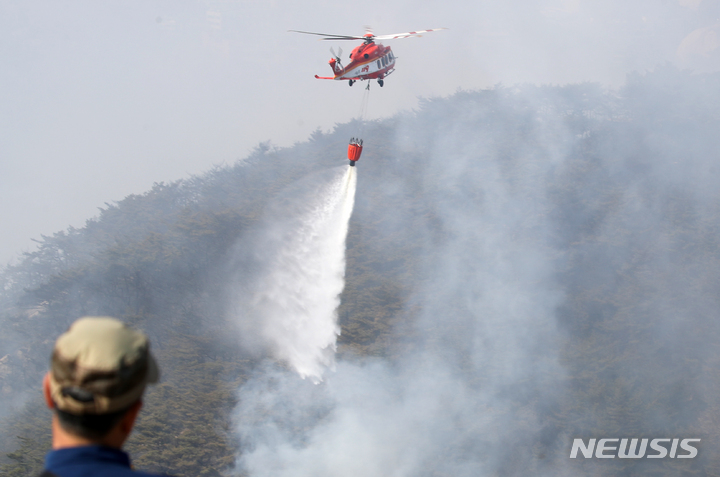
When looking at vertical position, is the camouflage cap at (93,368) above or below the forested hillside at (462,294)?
above

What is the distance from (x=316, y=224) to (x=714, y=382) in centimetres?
3247

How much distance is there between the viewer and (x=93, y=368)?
216cm

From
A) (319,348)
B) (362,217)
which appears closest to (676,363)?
(319,348)

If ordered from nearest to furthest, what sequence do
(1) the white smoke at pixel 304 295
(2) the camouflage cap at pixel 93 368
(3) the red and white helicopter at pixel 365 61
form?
(2) the camouflage cap at pixel 93 368, (3) the red and white helicopter at pixel 365 61, (1) the white smoke at pixel 304 295

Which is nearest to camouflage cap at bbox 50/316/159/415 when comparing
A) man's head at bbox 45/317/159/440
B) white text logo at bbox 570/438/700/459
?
man's head at bbox 45/317/159/440

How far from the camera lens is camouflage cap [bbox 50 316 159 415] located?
2.16 m

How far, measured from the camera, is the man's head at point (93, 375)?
217cm

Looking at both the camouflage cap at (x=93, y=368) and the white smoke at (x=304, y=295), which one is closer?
the camouflage cap at (x=93, y=368)

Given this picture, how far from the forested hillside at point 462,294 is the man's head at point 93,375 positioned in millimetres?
30143

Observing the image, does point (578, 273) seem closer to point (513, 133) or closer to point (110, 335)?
point (513, 133)

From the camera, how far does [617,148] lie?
211 feet

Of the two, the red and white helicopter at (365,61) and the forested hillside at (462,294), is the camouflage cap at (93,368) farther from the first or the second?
the forested hillside at (462,294)

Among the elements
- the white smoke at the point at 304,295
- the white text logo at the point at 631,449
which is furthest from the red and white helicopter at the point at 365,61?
the white text logo at the point at 631,449

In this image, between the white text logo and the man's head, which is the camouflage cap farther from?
the white text logo
